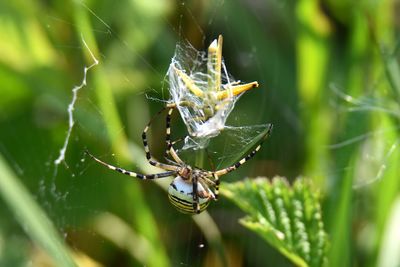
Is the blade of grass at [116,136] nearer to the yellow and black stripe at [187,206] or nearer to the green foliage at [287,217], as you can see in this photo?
the yellow and black stripe at [187,206]

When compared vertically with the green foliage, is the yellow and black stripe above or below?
below

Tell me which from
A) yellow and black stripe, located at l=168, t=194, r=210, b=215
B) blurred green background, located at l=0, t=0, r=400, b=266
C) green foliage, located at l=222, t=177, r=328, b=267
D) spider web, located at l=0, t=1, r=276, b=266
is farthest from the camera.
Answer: spider web, located at l=0, t=1, r=276, b=266

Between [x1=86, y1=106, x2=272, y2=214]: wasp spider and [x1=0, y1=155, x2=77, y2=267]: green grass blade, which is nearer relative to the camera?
[x1=0, y1=155, x2=77, y2=267]: green grass blade

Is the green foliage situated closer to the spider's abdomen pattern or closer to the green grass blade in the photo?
the spider's abdomen pattern

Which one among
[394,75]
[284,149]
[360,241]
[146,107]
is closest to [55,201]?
[146,107]

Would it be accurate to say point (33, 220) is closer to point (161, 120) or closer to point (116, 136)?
point (116, 136)

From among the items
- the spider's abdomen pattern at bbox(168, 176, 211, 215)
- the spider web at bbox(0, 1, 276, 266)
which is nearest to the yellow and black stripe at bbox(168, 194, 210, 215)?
the spider's abdomen pattern at bbox(168, 176, 211, 215)

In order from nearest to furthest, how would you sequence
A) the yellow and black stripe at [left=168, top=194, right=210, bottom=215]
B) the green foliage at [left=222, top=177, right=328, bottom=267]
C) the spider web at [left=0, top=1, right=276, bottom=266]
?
the green foliage at [left=222, top=177, right=328, bottom=267]
the yellow and black stripe at [left=168, top=194, right=210, bottom=215]
the spider web at [left=0, top=1, right=276, bottom=266]

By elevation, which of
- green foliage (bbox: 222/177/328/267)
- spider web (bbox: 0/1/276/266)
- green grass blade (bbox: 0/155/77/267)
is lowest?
spider web (bbox: 0/1/276/266)

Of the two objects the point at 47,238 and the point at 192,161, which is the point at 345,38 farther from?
the point at 47,238
